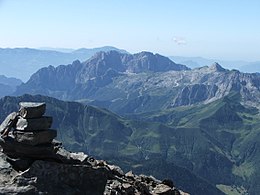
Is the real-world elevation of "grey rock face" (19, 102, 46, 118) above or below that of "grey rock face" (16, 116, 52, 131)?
above

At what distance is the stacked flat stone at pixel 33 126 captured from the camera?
115ft

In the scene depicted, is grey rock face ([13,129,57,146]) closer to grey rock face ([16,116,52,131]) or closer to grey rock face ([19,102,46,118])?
grey rock face ([16,116,52,131])

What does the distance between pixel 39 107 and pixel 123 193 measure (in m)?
10.7

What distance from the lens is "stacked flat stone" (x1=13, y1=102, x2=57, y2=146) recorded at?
1379 inches

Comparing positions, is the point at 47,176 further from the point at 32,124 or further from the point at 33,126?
the point at 32,124

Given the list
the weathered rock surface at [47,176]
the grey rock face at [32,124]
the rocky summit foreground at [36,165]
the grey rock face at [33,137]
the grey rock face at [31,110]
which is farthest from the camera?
the grey rock face at [31,110]

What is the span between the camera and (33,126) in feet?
117

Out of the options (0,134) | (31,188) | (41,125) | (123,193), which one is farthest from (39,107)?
(123,193)

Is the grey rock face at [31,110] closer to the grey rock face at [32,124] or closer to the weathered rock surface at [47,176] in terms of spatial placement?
the grey rock face at [32,124]

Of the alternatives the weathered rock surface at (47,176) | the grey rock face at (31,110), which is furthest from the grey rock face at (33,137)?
the grey rock face at (31,110)

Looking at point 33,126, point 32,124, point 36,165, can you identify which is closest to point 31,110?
point 32,124

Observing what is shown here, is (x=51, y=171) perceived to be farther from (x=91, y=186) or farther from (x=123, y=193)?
(x=123, y=193)

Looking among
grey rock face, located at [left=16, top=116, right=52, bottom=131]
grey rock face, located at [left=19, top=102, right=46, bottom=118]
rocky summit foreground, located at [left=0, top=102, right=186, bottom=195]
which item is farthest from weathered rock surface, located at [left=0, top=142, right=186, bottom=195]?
grey rock face, located at [left=19, top=102, right=46, bottom=118]

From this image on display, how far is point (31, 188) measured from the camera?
32.9 metres
